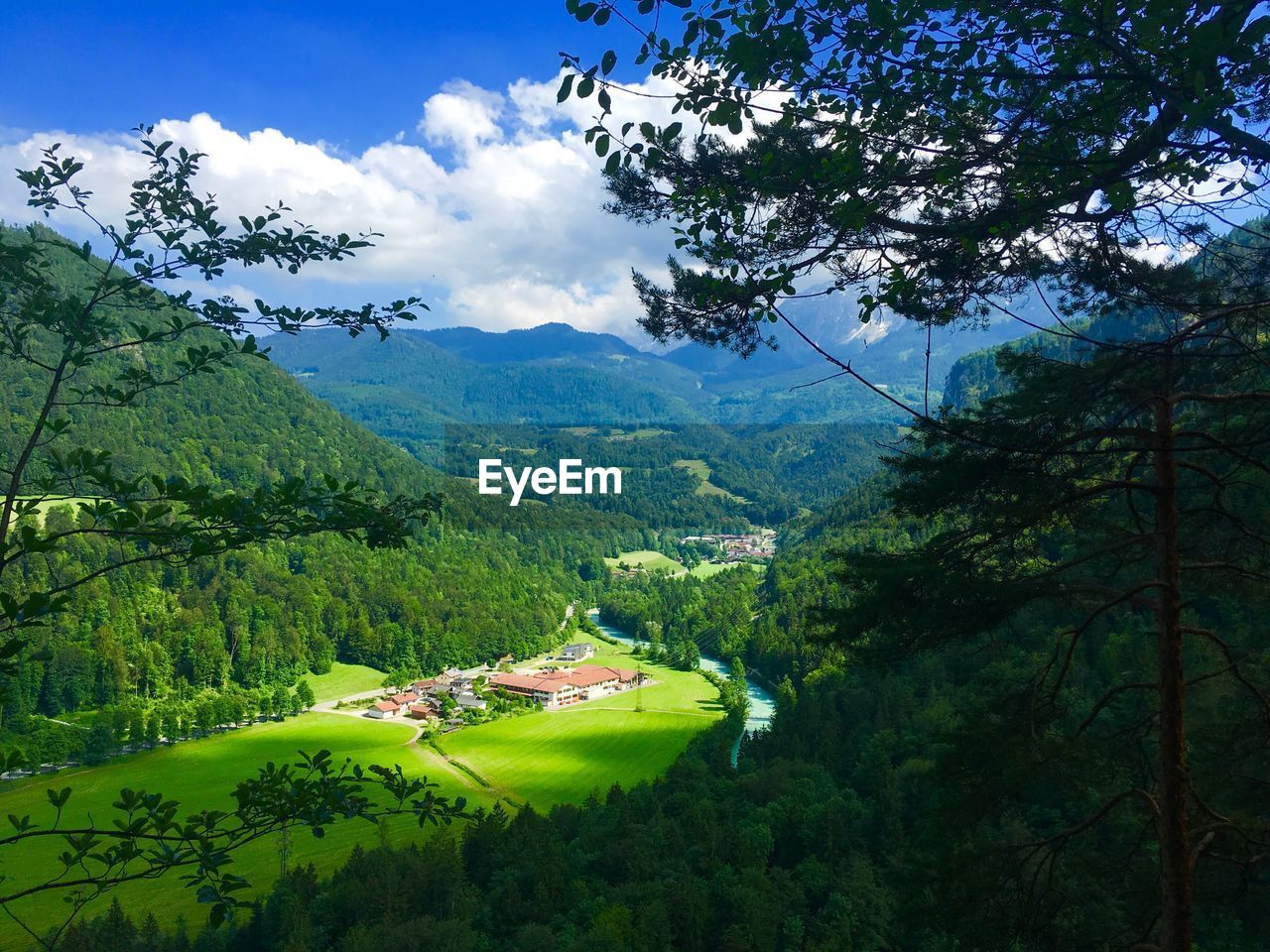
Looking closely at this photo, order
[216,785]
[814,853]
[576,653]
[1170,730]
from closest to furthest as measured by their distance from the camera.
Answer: [1170,730]
[814,853]
[216,785]
[576,653]

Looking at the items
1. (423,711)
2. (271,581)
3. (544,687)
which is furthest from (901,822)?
(271,581)

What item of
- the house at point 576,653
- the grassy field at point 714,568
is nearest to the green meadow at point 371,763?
the house at point 576,653

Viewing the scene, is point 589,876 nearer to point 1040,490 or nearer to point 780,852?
point 780,852

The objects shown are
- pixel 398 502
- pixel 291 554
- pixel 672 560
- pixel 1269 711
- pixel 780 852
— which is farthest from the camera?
pixel 672 560

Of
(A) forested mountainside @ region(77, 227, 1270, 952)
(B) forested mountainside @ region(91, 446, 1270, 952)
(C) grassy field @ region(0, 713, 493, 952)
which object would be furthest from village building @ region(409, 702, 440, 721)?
(B) forested mountainside @ region(91, 446, 1270, 952)

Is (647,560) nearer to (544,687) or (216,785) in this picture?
(544,687)

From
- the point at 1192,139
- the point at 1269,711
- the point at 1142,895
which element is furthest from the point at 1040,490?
the point at 1142,895
